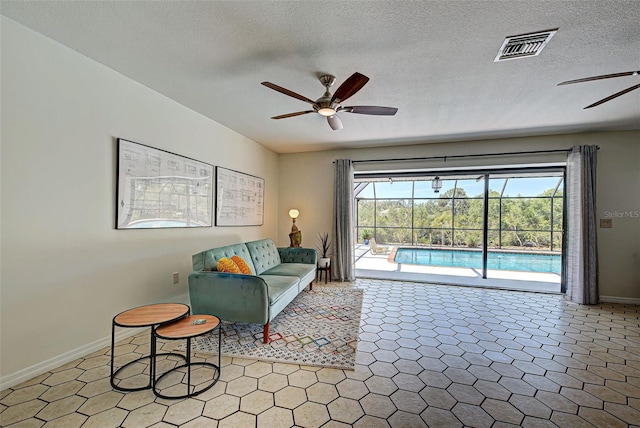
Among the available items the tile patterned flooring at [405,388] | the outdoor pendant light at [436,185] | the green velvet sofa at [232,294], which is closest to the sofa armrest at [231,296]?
the green velvet sofa at [232,294]

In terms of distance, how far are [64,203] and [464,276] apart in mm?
6252

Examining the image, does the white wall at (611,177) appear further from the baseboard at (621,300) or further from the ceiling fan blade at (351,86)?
the ceiling fan blade at (351,86)

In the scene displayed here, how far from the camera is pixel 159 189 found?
3000mm

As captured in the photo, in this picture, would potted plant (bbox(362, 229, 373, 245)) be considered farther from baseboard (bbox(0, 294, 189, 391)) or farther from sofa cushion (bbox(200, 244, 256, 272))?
baseboard (bbox(0, 294, 189, 391))

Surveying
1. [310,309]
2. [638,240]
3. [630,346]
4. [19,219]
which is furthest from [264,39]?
[638,240]

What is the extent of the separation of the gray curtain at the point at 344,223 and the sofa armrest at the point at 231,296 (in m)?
2.78

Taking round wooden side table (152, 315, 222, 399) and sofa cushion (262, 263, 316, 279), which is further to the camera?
sofa cushion (262, 263, 316, 279)

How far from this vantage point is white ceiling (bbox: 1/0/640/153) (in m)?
1.76

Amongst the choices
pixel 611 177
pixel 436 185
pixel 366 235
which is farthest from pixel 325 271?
pixel 611 177

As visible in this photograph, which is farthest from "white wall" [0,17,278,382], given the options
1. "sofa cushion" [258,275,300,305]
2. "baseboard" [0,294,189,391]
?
"sofa cushion" [258,275,300,305]

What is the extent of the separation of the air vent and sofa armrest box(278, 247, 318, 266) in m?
3.39

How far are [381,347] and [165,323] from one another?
1.89 m

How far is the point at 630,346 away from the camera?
8.81 feet

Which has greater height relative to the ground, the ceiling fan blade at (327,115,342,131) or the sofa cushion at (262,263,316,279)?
the ceiling fan blade at (327,115,342,131)
